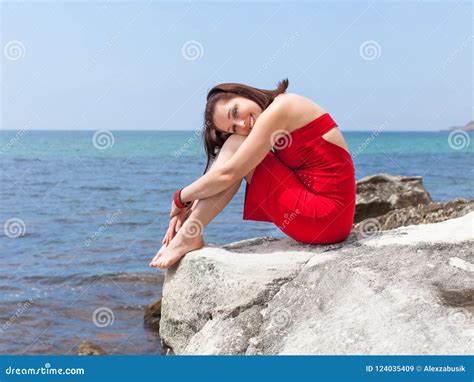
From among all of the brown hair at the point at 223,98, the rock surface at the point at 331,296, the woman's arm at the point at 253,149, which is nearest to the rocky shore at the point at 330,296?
the rock surface at the point at 331,296

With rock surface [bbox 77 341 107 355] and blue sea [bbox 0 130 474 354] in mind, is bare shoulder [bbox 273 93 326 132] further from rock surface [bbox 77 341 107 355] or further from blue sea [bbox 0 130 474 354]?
rock surface [bbox 77 341 107 355]

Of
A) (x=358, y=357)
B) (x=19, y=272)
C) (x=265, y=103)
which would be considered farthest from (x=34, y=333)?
(x=358, y=357)

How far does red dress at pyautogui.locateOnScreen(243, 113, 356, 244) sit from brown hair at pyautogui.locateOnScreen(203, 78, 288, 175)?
0.32 meters

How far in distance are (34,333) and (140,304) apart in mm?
1283

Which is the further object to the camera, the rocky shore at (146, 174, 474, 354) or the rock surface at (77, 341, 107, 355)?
the rock surface at (77, 341, 107, 355)

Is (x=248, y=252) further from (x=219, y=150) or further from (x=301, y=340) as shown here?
(x=301, y=340)

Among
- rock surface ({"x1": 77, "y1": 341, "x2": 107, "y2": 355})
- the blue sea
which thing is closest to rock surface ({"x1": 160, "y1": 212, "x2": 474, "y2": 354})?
A: rock surface ({"x1": 77, "y1": 341, "x2": 107, "y2": 355})

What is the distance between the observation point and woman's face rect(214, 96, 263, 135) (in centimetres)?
438

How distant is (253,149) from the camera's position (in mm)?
4250

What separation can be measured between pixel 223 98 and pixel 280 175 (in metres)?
0.66

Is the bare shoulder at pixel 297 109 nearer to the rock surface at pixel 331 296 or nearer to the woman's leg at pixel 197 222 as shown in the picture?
the woman's leg at pixel 197 222

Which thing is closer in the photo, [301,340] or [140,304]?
[301,340]

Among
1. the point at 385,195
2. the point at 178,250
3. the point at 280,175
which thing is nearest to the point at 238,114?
the point at 280,175

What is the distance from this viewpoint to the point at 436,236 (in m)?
4.22
